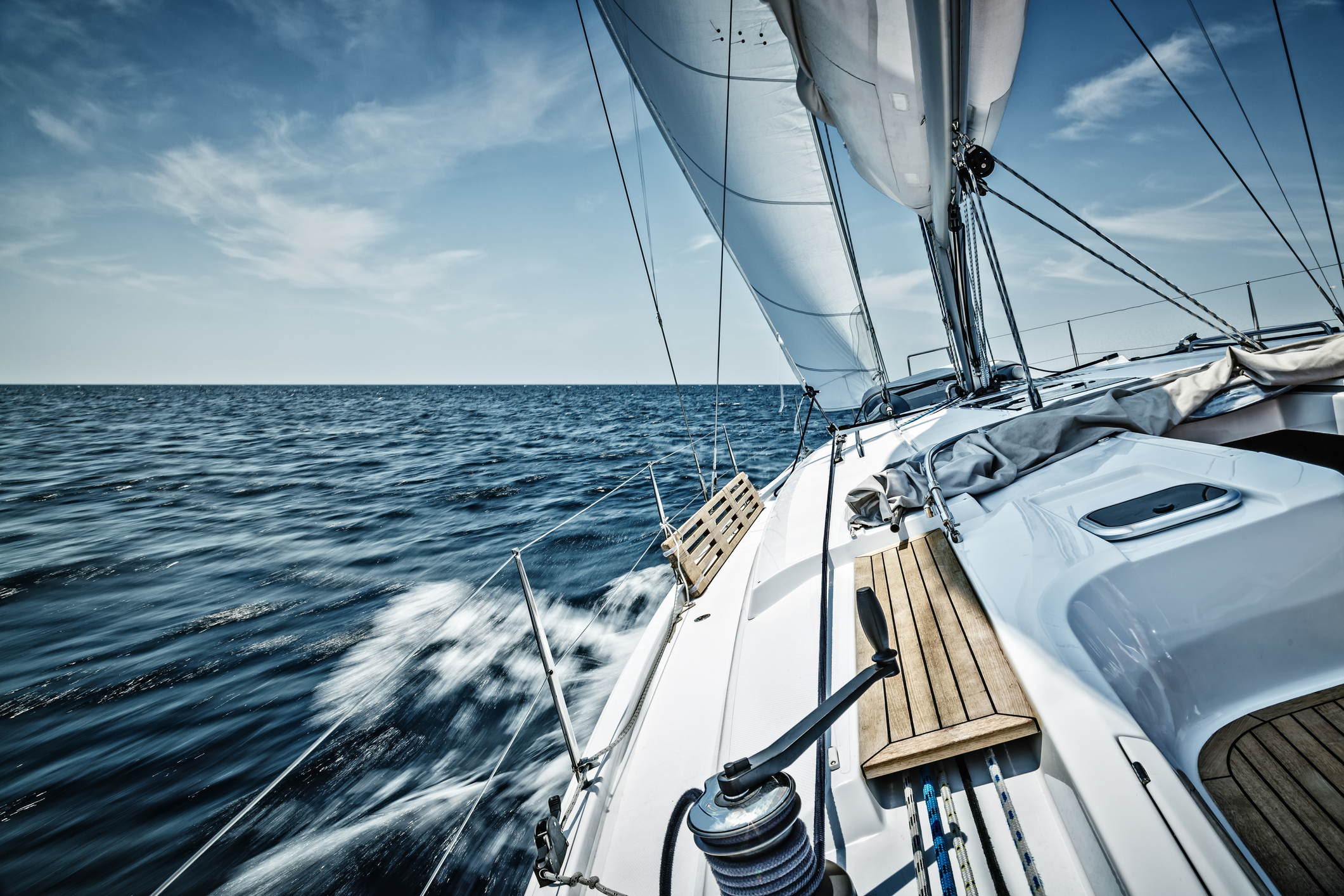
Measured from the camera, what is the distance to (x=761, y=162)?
5.30 metres

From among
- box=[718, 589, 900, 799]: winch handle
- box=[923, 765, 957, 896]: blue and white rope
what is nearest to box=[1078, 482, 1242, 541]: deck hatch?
box=[923, 765, 957, 896]: blue and white rope

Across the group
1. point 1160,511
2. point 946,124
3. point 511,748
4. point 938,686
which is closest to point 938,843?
point 938,686

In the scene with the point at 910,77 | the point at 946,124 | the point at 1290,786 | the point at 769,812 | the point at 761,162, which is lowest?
the point at 1290,786

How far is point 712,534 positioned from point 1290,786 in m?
2.26

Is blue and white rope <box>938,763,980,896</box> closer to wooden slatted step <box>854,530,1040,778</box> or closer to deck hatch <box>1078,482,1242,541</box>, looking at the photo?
wooden slatted step <box>854,530,1040,778</box>

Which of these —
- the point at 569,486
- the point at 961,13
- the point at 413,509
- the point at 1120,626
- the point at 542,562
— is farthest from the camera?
the point at 569,486

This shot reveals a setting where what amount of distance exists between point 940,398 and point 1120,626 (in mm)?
5810

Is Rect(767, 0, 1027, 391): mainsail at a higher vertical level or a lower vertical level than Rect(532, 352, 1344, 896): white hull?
higher

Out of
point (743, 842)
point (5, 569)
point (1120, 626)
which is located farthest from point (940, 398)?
point (5, 569)

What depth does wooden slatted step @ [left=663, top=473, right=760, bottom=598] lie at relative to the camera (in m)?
2.72

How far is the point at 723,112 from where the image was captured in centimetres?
480

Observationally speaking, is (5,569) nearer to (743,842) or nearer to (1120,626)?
(743,842)

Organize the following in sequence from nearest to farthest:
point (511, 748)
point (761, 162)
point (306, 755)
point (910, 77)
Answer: point (306, 755) < point (910, 77) < point (511, 748) < point (761, 162)

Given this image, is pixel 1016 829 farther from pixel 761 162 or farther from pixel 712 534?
pixel 761 162
